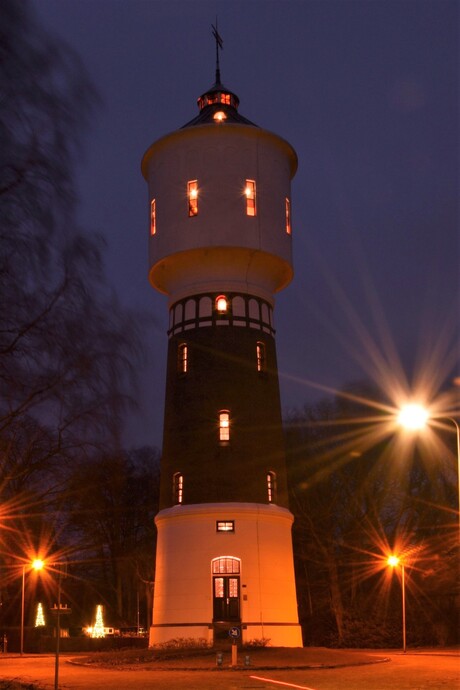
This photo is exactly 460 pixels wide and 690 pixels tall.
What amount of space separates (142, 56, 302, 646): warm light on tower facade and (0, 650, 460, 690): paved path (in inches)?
188

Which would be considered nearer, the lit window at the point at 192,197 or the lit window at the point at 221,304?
the lit window at the point at 221,304

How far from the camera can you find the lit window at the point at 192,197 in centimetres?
4231

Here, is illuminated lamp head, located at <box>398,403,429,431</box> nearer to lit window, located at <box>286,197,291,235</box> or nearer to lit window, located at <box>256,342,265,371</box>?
lit window, located at <box>256,342,265,371</box>

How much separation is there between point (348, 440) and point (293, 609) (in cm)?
1414

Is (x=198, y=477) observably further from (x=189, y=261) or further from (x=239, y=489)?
(x=189, y=261)

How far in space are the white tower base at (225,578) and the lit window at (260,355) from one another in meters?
6.01

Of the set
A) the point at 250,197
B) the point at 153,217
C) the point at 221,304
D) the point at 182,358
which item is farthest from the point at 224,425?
the point at 153,217

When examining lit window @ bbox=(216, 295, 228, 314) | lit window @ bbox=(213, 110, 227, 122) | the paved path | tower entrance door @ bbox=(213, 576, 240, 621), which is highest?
lit window @ bbox=(213, 110, 227, 122)

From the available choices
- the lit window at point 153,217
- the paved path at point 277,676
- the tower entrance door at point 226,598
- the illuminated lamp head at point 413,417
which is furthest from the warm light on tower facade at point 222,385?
the illuminated lamp head at point 413,417

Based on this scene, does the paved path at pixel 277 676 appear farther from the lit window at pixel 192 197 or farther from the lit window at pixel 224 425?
the lit window at pixel 192 197

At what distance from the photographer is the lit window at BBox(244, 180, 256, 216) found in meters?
42.2

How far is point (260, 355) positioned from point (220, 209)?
259 inches

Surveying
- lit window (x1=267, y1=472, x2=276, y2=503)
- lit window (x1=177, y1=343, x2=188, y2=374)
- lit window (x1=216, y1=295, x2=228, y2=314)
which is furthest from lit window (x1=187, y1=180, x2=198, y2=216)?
lit window (x1=267, y1=472, x2=276, y2=503)

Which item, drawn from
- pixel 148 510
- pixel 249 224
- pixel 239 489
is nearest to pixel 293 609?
pixel 239 489
